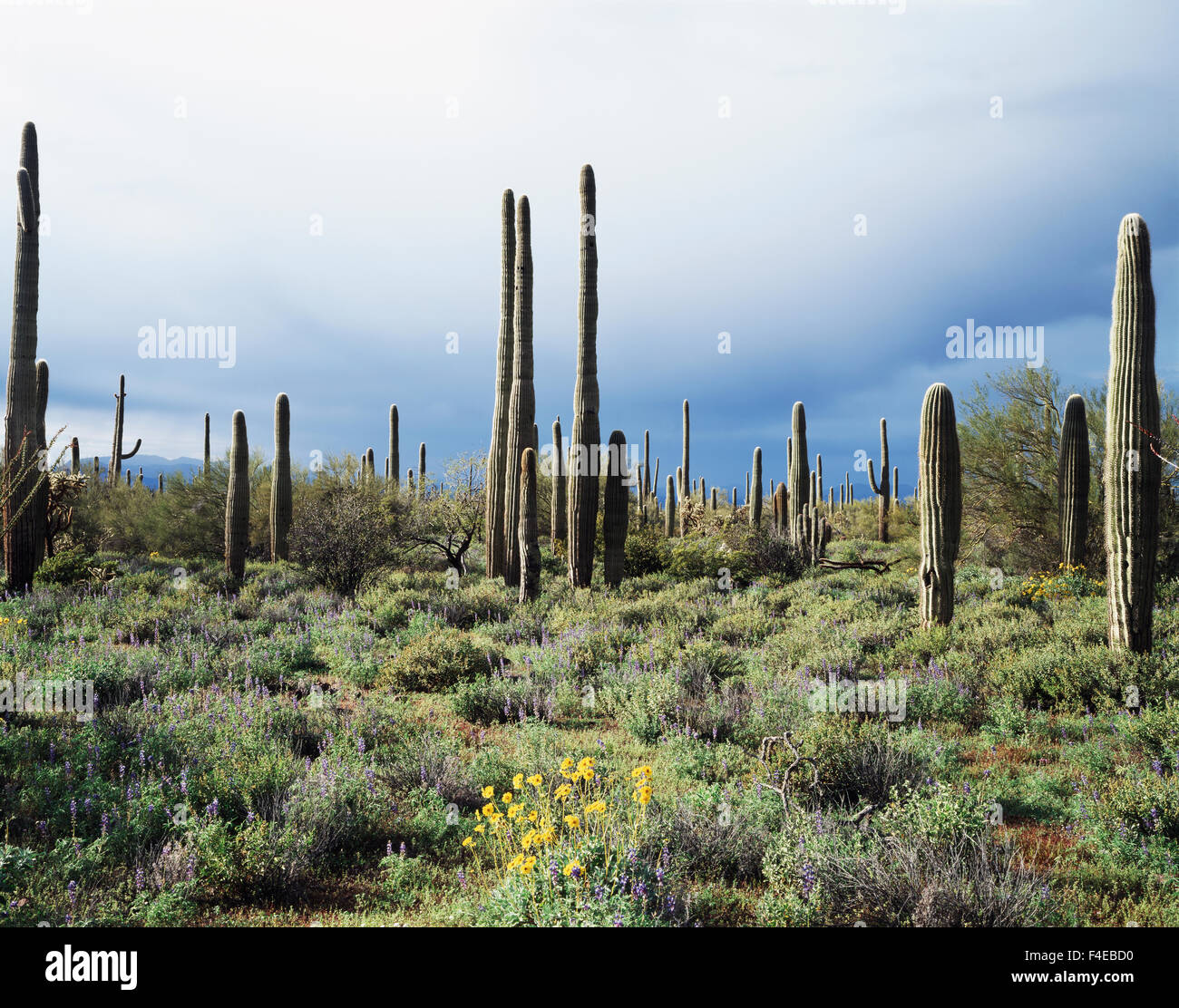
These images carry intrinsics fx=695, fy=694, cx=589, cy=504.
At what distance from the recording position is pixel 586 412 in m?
15.2

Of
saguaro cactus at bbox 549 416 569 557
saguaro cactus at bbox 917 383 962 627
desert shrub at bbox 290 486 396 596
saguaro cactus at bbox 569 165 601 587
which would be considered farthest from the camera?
saguaro cactus at bbox 549 416 569 557

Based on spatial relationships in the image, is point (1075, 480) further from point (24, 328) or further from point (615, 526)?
point (24, 328)

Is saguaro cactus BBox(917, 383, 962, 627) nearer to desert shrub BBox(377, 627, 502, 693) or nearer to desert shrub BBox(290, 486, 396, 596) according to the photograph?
desert shrub BBox(377, 627, 502, 693)

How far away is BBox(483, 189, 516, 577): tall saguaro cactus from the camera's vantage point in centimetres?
1667

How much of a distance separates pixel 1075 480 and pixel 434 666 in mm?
14221

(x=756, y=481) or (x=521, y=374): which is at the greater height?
(x=521, y=374)

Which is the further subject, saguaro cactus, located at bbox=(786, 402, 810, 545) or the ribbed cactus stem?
the ribbed cactus stem

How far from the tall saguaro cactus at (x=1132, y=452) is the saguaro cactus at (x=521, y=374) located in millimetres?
10901

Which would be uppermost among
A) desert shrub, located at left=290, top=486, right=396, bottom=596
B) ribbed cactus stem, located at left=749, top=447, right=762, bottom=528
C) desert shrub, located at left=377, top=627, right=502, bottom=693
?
ribbed cactus stem, located at left=749, top=447, right=762, bottom=528

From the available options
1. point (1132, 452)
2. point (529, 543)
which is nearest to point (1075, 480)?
point (1132, 452)

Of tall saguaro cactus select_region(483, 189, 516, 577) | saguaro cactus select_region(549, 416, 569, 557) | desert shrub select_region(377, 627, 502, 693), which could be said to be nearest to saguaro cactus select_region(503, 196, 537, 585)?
tall saguaro cactus select_region(483, 189, 516, 577)

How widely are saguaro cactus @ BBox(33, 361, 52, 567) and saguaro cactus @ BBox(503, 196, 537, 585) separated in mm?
9803

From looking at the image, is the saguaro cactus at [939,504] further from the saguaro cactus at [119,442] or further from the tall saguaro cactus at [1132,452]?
the saguaro cactus at [119,442]

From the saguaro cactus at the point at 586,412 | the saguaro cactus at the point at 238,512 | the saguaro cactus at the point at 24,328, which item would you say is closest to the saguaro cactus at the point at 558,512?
the saguaro cactus at the point at 586,412
